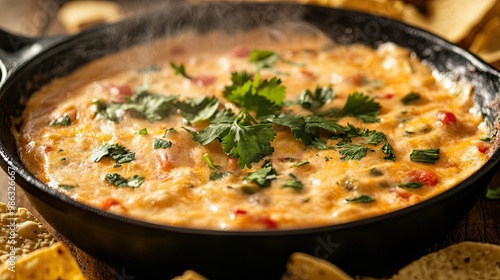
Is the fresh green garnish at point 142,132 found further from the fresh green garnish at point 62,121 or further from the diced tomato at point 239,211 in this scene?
the diced tomato at point 239,211

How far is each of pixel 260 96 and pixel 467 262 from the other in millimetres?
1487

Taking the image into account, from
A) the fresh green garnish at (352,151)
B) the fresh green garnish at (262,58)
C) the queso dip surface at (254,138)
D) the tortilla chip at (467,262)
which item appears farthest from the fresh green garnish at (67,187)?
the fresh green garnish at (262,58)

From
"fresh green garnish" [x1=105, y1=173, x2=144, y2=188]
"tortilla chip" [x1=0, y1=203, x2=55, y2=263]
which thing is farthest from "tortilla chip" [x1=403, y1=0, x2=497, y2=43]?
"tortilla chip" [x1=0, y1=203, x2=55, y2=263]

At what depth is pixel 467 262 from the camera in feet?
9.29

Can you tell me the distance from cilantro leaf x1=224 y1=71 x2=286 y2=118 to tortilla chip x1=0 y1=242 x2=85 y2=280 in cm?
147

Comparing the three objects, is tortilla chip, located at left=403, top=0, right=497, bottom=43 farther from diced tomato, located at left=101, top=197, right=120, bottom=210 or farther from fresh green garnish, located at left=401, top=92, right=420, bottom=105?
diced tomato, located at left=101, top=197, right=120, bottom=210

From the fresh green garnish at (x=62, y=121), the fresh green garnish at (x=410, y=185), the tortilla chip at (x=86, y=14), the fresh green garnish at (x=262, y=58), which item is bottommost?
the tortilla chip at (x=86, y=14)

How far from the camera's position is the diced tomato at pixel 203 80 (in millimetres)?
4338

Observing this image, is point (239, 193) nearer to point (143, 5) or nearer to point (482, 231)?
point (482, 231)

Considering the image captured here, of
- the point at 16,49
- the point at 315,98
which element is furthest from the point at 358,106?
the point at 16,49

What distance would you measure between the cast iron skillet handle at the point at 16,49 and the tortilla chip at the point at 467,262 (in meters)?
2.66

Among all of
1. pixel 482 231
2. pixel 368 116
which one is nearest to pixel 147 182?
pixel 368 116

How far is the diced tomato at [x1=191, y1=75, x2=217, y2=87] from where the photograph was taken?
171 inches

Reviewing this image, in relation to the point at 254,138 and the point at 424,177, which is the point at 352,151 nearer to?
the point at 424,177
